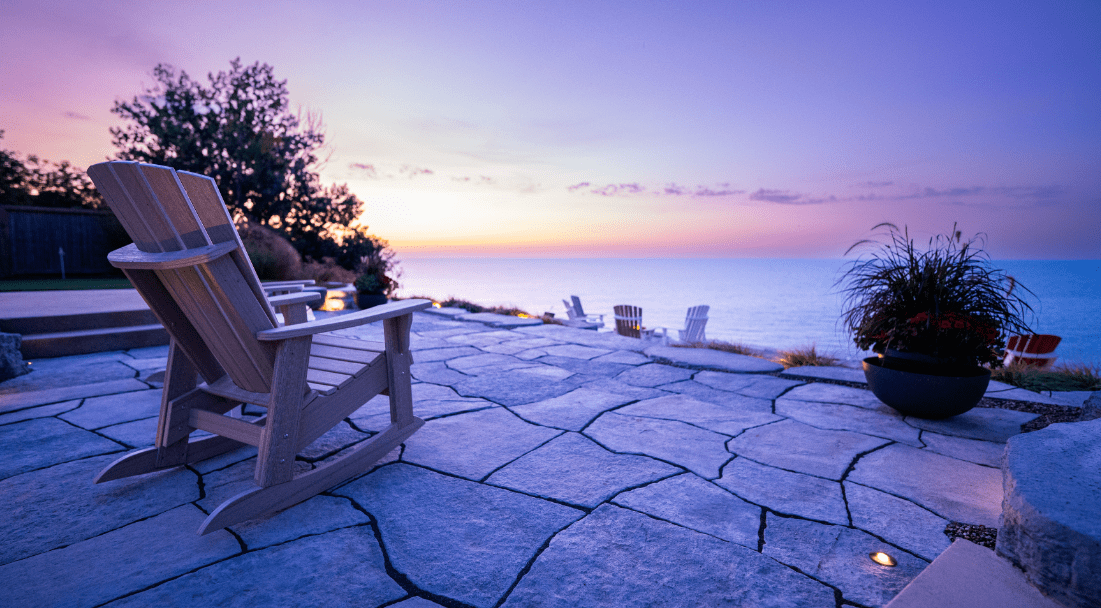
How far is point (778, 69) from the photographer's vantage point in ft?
27.0

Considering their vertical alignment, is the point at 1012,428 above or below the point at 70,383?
below

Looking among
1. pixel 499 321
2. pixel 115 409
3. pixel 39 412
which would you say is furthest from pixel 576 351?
pixel 39 412

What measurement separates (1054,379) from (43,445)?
20.9 feet

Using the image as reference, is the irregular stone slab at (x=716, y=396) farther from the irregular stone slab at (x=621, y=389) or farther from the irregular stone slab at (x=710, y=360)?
the irregular stone slab at (x=710, y=360)

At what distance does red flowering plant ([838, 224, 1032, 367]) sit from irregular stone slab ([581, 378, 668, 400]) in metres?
1.35

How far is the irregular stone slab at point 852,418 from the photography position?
7.37 feet

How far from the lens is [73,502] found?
1.53 metres

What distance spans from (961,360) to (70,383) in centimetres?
563

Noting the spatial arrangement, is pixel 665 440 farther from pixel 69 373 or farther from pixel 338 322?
pixel 69 373

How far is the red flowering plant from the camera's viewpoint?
2.34 m

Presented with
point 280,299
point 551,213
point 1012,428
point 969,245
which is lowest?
point 1012,428

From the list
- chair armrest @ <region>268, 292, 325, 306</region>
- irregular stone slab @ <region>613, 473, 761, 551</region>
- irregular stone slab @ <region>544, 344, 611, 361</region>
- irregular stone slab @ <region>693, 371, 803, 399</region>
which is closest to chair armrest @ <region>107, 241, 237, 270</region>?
chair armrest @ <region>268, 292, 325, 306</region>

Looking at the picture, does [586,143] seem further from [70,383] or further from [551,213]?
[551,213]

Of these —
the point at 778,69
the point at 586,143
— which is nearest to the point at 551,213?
the point at 586,143
